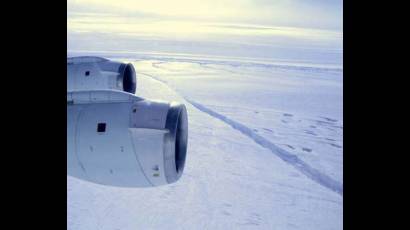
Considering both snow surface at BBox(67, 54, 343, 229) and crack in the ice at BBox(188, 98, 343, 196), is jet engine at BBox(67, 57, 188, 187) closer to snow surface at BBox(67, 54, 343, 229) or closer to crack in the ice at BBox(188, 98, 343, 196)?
snow surface at BBox(67, 54, 343, 229)

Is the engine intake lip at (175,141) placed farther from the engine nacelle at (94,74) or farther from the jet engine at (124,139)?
the engine nacelle at (94,74)

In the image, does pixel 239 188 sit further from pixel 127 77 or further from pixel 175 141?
pixel 127 77

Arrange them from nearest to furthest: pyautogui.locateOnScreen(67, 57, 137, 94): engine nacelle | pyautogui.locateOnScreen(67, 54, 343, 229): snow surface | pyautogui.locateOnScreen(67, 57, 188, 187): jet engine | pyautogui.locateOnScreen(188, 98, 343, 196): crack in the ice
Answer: pyautogui.locateOnScreen(67, 57, 188, 187): jet engine, pyautogui.locateOnScreen(67, 54, 343, 229): snow surface, pyautogui.locateOnScreen(67, 57, 137, 94): engine nacelle, pyautogui.locateOnScreen(188, 98, 343, 196): crack in the ice

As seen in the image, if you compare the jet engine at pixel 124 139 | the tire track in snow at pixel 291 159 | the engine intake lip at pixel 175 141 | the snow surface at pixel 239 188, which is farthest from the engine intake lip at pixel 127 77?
the tire track in snow at pixel 291 159

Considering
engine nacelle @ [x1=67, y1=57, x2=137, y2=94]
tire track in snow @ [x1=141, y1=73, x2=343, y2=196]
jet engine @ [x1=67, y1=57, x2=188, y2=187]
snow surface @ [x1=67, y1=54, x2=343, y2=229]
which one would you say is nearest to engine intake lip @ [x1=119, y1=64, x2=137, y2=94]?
engine nacelle @ [x1=67, y1=57, x2=137, y2=94]
